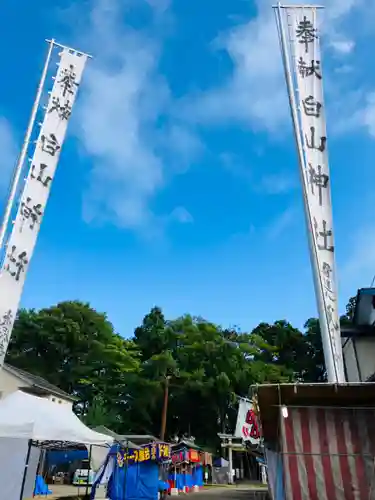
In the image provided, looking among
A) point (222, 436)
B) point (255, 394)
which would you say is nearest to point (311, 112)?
point (255, 394)

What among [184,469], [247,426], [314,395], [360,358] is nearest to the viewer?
[314,395]

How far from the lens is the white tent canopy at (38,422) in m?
10.2

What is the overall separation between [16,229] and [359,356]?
36.5 ft

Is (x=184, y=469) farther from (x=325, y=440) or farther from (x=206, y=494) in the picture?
(x=325, y=440)

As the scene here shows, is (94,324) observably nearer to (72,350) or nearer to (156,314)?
(72,350)

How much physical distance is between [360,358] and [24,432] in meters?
10.0

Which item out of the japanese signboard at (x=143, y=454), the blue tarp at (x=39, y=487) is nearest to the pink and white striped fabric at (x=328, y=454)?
the japanese signboard at (x=143, y=454)

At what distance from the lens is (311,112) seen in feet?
35.2

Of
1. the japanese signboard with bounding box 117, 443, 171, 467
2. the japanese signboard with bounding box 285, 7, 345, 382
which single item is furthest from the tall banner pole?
the japanese signboard with bounding box 117, 443, 171, 467

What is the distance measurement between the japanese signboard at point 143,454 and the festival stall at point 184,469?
9358 millimetres

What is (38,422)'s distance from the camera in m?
10.8

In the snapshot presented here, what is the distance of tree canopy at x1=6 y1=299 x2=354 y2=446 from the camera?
4322 centimetres

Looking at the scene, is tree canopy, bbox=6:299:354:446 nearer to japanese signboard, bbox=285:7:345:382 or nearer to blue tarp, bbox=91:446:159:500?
blue tarp, bbox=91:446:159:500

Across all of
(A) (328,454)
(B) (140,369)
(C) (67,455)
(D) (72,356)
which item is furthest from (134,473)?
(D) (72,356)
